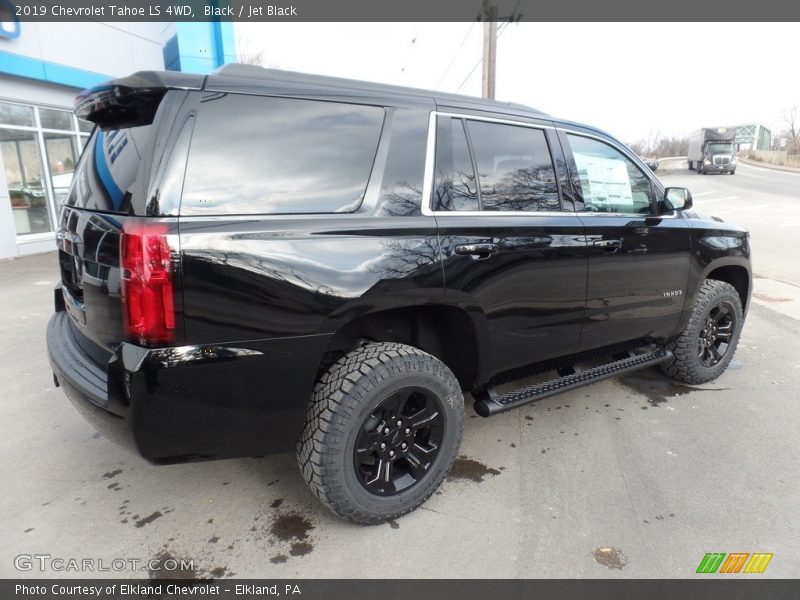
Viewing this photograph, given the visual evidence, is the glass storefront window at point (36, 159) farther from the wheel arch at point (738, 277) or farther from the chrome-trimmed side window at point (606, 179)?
the wheel arch at point (738, 277)

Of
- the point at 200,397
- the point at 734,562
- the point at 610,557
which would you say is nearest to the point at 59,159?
the point at 200,397

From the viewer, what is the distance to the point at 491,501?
2.72 m

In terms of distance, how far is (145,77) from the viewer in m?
2.04

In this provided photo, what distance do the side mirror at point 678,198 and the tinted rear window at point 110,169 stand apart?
3367 mm

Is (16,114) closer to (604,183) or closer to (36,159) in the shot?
(36,159)

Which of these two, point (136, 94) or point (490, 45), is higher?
point (490, 45)

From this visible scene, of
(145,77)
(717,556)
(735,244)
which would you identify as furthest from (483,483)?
(735,244)

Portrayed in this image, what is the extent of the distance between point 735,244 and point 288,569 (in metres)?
3.90

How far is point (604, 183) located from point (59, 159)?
12.2 metres

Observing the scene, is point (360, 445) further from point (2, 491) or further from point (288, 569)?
point (2, 491)

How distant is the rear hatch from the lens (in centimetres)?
192

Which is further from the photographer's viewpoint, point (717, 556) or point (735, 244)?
point (735, 244)

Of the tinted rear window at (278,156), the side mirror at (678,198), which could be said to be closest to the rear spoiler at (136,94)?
the tinted rear window at (278,156)

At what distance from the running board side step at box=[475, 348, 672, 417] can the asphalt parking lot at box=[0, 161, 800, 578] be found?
0.38 meters
